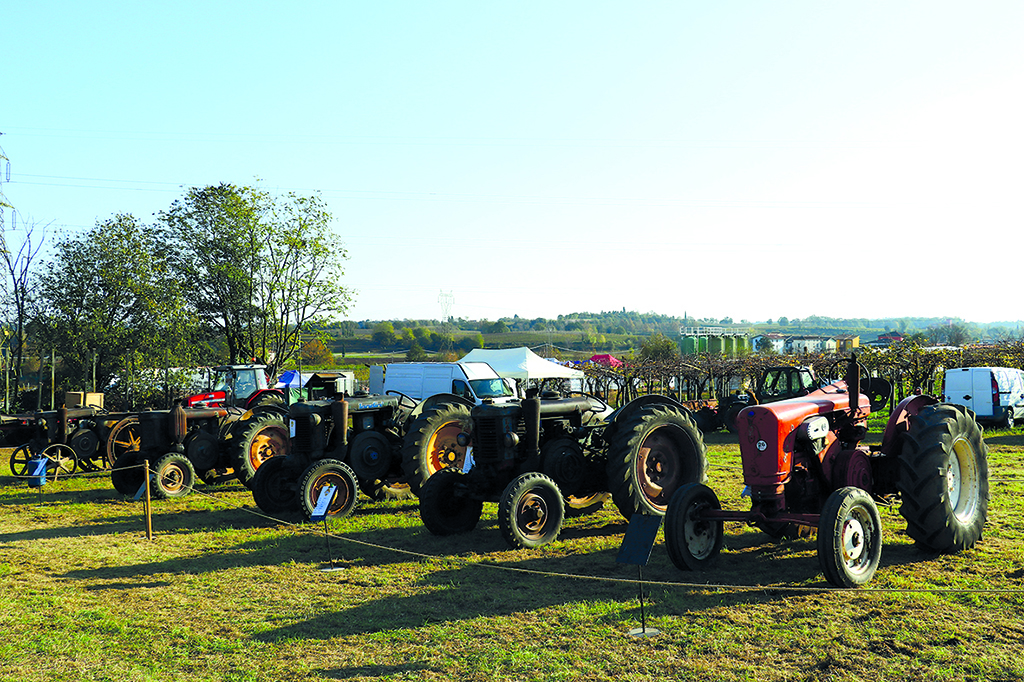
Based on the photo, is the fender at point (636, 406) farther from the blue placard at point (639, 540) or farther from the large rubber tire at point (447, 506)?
the blue placard at point (639, 540)

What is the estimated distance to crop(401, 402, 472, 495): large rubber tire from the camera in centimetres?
1009

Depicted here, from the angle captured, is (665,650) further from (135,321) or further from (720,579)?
(135,321)

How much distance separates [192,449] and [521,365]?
17.0 metres

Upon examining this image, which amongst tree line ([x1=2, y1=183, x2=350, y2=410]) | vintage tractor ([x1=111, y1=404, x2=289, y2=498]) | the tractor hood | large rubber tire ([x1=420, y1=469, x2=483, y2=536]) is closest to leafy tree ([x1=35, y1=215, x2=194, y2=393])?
tree line ([x1=2, y1=183, x2=350, y2=410])

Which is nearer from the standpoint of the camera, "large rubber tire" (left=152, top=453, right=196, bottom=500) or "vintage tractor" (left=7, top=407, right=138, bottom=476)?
"large rubber tire" (left=152, top=453, right=196, bottom=500)

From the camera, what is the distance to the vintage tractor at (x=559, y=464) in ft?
27.7

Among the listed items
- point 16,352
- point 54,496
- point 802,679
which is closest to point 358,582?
point 802,679

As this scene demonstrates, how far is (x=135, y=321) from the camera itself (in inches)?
1027

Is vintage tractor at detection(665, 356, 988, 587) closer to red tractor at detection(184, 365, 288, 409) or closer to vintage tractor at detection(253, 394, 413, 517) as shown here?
vintage tractor at detection(253, 394, 413, 517)

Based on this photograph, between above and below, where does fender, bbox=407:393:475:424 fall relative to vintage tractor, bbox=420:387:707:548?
above

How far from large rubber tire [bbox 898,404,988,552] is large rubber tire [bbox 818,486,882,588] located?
804 millimetres

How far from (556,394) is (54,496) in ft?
28.0

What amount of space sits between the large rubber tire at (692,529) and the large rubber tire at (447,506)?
276 cm

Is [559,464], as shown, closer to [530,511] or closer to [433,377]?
[530,511]
